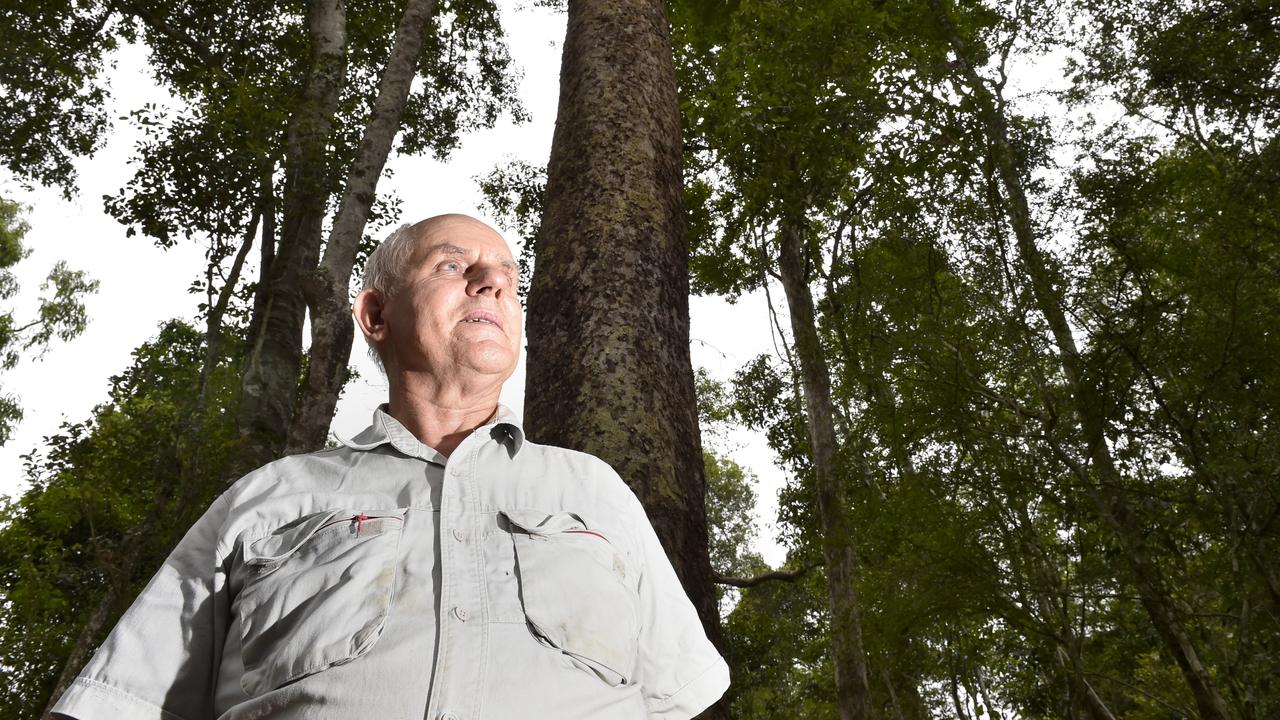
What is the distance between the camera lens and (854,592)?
34.8 feet

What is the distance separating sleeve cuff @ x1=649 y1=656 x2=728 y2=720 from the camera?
51.0 inches

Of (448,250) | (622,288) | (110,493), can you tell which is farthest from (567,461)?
(110,493)

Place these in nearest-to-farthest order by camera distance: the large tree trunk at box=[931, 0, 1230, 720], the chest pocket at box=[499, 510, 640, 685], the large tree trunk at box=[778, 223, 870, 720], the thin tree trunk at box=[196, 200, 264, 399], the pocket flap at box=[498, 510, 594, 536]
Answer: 1. the chest pocket at box=[499, 510, 640, 685]
2. the pocket flap at box=[498, 510, 594, 536]
3. the large tree trunk at box=[931, 0, 1230, 720]
4. the thin tree trunk at box=[196, 200, 264, 399]
5. the large tree trunk at box=[778, 223, 870, 720]

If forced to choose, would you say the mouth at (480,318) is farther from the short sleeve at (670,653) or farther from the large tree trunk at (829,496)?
the large tree trunk at (829,496)

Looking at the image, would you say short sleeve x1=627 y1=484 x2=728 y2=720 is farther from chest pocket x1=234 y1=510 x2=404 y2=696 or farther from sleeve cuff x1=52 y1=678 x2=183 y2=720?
sleeve cuff x1=52 y1=678 x2=183 y2=720

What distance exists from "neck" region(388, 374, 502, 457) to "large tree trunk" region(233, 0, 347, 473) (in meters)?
5.78

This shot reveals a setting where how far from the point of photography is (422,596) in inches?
45.6

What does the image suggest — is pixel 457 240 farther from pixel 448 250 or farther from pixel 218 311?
pixel 218 311

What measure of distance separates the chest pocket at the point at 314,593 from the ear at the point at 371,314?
48cm

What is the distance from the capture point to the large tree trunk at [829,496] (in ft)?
33.0

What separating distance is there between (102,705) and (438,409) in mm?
655

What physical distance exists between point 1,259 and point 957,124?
2555 centimetres

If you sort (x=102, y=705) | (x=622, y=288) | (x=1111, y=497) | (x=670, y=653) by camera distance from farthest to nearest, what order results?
(x=1111, y=497) → (x=622, y=288) → (x=670, y=653) → (x=102, y=705)

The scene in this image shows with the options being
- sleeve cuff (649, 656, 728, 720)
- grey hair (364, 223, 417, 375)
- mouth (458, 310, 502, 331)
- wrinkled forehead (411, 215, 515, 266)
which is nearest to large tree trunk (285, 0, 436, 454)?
grey hair (364, 223, 417, 375)
